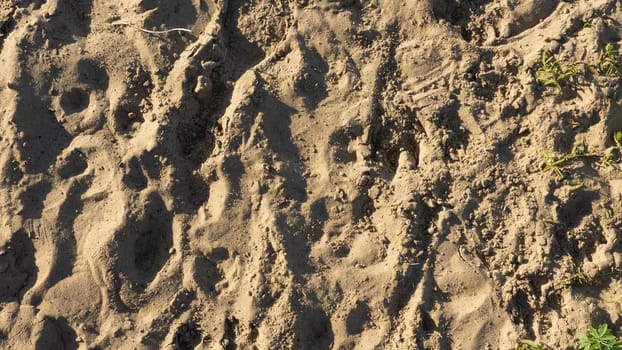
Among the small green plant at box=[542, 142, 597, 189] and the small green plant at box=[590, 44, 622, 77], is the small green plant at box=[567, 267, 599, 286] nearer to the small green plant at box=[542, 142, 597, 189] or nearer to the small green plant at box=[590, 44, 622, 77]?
the small green plant at box=[542, 142, 597, 189]

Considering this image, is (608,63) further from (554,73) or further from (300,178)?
(300,178)

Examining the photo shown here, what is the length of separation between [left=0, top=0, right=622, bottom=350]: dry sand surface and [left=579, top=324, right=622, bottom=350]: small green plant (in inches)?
1.9

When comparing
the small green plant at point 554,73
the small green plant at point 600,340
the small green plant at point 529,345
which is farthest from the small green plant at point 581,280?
the small green plant at point 554,73

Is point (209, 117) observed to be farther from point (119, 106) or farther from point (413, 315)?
point (413, 315)

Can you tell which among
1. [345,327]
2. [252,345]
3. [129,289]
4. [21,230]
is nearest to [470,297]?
[345,327]

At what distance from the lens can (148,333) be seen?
242cm

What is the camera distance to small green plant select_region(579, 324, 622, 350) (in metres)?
2.33

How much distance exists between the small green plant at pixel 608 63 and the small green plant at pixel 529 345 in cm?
134

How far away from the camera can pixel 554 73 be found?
2.61 metres

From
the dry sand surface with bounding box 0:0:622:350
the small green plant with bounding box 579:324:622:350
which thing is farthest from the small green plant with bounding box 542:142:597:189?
the small green plant with bounding box 579:324:622:350

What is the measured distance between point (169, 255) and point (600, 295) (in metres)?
2.02

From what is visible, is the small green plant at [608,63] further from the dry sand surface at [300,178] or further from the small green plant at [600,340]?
the small green plant at [600,340]

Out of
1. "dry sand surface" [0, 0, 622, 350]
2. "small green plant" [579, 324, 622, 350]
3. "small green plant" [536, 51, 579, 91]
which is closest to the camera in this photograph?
"small green plant" [579, 324, 622, 350]

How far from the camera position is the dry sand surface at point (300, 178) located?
7.98 feet
